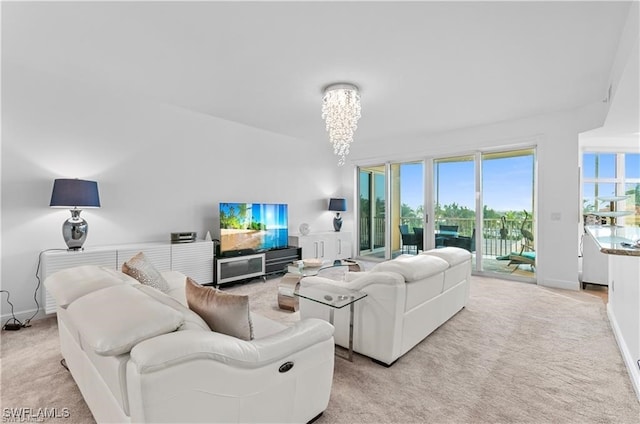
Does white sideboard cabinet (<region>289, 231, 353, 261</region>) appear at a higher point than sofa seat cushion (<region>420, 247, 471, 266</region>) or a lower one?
lower

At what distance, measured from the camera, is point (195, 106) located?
4.18m

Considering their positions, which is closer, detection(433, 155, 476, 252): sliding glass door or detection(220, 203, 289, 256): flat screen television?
detection(220, 203, 289, 256): flat screen television

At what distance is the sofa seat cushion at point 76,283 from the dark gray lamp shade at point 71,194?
1.63 metres

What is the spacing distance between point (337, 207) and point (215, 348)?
533 centimetres

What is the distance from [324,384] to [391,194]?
204 inches

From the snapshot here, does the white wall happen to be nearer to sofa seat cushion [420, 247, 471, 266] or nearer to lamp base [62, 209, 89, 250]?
lamp base [62, 209, 89, 250]

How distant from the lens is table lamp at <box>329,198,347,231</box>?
636 cm

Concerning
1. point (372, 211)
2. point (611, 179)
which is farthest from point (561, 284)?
point (372, 211)

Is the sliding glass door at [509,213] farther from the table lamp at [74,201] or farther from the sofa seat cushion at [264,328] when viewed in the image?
the table lamp at [74,201]

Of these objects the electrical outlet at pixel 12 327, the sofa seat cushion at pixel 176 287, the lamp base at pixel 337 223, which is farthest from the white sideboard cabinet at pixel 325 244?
→ the electrical outlet at pixel 12 327

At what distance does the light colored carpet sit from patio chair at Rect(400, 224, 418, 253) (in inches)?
115

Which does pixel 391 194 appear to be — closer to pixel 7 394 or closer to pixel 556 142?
pixel 556 142

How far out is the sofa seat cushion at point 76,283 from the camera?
1.50m

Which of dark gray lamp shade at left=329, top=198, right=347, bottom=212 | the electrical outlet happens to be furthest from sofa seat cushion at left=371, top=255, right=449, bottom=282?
dark gray lamp shade at left=329, top=198, right=347, bottom=212
